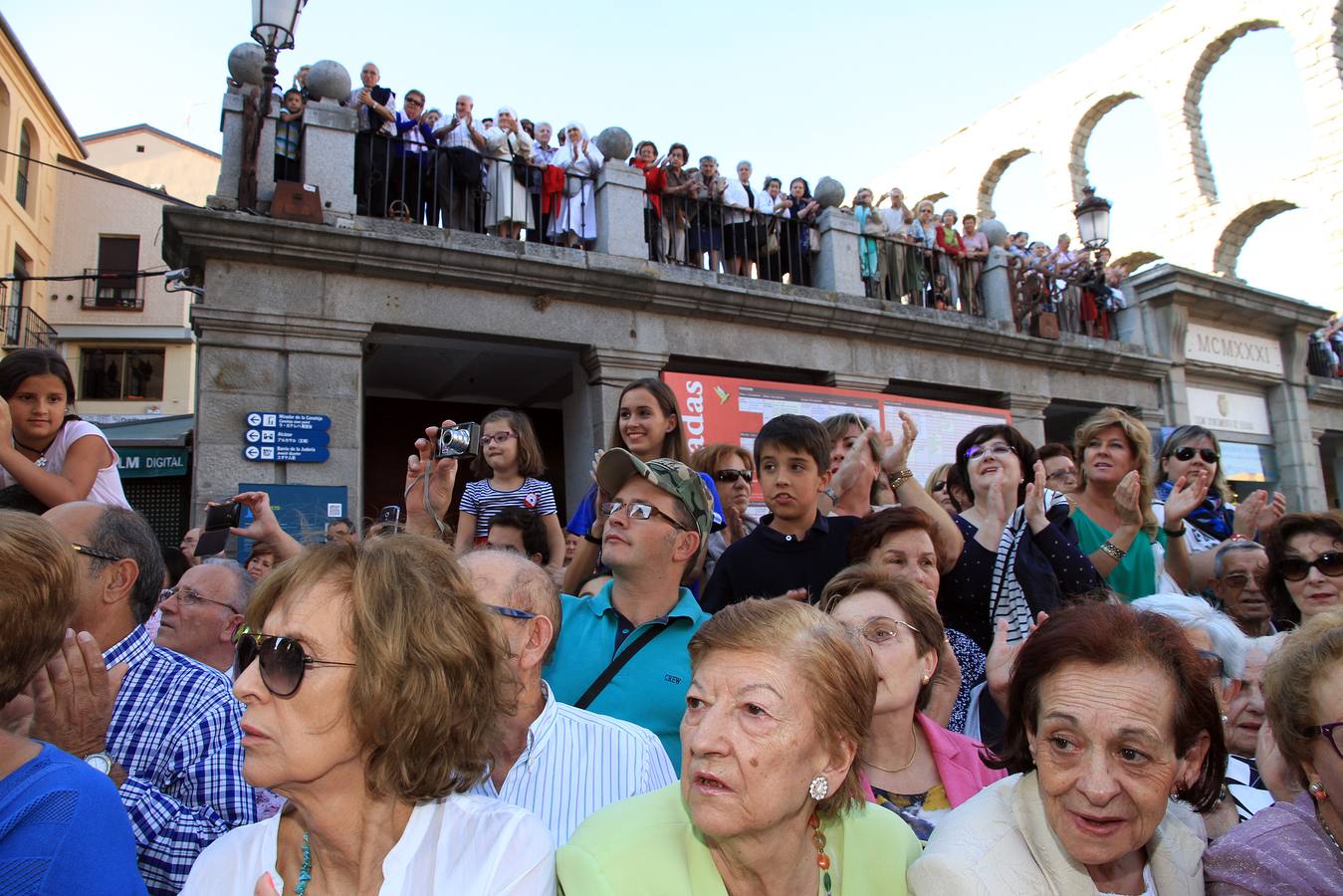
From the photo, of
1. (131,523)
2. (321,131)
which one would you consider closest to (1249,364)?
(321,131)

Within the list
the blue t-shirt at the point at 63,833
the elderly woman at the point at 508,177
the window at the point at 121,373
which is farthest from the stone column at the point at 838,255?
the window at the point at 121,373

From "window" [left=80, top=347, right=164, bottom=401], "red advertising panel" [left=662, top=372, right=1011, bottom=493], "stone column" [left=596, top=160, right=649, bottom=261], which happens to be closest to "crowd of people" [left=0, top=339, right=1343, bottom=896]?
"red advertising panel" [left=662, top=372, right=1011, bottom=493]

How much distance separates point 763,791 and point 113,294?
2936 centimetres

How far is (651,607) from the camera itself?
10.2 ft

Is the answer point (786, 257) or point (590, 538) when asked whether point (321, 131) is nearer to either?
point (786, 257)

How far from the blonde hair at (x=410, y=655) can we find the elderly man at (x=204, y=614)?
1.78 meters

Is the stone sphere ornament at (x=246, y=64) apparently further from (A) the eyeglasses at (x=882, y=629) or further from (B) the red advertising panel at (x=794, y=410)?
(A) the eyeglasses at (x=882, y=629)

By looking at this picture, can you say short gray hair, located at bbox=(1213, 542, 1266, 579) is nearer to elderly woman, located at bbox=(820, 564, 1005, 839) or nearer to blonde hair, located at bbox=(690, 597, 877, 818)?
elderly woman, located at bbox=(820, 564, 1005, 839)

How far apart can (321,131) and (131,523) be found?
7076 mm

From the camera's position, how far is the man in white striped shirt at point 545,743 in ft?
7.34

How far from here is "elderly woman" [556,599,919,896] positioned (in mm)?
1793

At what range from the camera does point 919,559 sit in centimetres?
352

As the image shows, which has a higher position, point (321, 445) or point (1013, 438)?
point (321, 445)

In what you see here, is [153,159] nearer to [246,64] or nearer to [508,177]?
[246,64]
